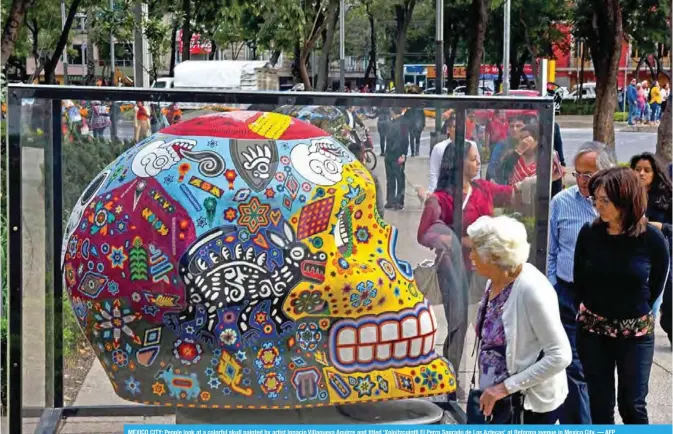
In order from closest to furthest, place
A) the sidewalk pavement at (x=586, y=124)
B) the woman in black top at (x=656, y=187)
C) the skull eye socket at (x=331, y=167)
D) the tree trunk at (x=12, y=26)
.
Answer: the skull eye socket at (x=331, y=167), the woman in black top at (x=656, y=187), the tree trunk at (x=12, y=26), the sidewalk pavement at (x=586, y=124)

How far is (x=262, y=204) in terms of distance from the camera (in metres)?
4.73

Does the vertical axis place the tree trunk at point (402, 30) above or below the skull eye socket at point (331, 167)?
above

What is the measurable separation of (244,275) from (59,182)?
3.23 ft

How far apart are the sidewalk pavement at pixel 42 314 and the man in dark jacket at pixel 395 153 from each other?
4cm

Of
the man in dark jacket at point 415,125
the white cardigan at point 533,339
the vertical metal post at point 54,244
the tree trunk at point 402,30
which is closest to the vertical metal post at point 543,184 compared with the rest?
the man in dark jacket at point 415,125

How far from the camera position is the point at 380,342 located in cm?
489

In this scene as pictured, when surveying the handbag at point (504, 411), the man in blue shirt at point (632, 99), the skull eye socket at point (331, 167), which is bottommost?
the handbag at point (504, 411)

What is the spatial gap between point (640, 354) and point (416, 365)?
42.8 inches

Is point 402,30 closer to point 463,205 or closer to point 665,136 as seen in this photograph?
point 665,136

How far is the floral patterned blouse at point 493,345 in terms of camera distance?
4.21m

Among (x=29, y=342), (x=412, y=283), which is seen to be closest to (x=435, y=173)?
(x=412, y=283)

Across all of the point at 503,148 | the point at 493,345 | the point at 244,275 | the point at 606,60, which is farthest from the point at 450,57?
the point at 493,345

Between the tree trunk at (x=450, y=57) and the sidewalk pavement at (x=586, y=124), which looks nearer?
the sidewalk pavement at (x=586, y=124)

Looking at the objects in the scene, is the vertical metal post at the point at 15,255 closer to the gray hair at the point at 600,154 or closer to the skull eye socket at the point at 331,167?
the skull eye socket at the point at 331,167
